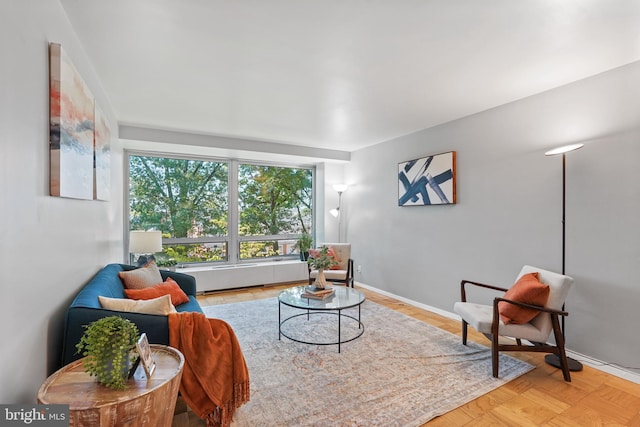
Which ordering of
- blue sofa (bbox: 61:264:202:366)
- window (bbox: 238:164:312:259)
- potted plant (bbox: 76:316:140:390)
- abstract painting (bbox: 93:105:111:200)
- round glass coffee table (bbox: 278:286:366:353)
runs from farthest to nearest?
1. window (bbox: 238:164:312:259)
2. round glass coffee table (bbox: 278:286:366:353)
3. abstract painting (bbox: 93:105:111:200)
4. blue sofa (bbox: 61:264:202:366)
5. potted plant (bbox: 76:316:140:390)

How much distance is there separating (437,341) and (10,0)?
12.3 ft

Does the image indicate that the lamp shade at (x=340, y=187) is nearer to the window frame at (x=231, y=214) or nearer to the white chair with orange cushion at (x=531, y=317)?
the window frame at (x=231, y=214)

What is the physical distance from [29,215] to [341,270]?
4.05 m

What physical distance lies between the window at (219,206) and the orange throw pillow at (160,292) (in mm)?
2240

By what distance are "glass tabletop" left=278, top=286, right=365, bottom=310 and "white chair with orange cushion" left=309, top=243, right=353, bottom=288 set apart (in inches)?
38.9

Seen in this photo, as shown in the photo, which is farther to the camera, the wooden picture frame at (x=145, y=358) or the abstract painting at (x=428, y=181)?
the abstract painting at (x=428, y=181)

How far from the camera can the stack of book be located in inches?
129

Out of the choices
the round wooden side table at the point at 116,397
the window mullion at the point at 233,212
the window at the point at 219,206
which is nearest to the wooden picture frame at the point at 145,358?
the round wooden side table at the point at 116,397

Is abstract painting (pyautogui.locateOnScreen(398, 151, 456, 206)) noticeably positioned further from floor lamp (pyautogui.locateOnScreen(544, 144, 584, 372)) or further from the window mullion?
the window mullion

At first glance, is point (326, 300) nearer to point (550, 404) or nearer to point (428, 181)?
point (550, 404)

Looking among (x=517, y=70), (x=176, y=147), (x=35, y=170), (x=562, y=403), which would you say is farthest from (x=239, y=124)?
(x=562, y=403)

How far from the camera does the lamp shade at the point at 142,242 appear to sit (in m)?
3.77

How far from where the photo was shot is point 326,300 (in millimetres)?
3193

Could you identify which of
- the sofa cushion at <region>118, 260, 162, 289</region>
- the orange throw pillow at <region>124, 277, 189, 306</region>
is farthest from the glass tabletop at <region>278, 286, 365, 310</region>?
the sofa cushion at <region>118, 260, 162, 289</region>
